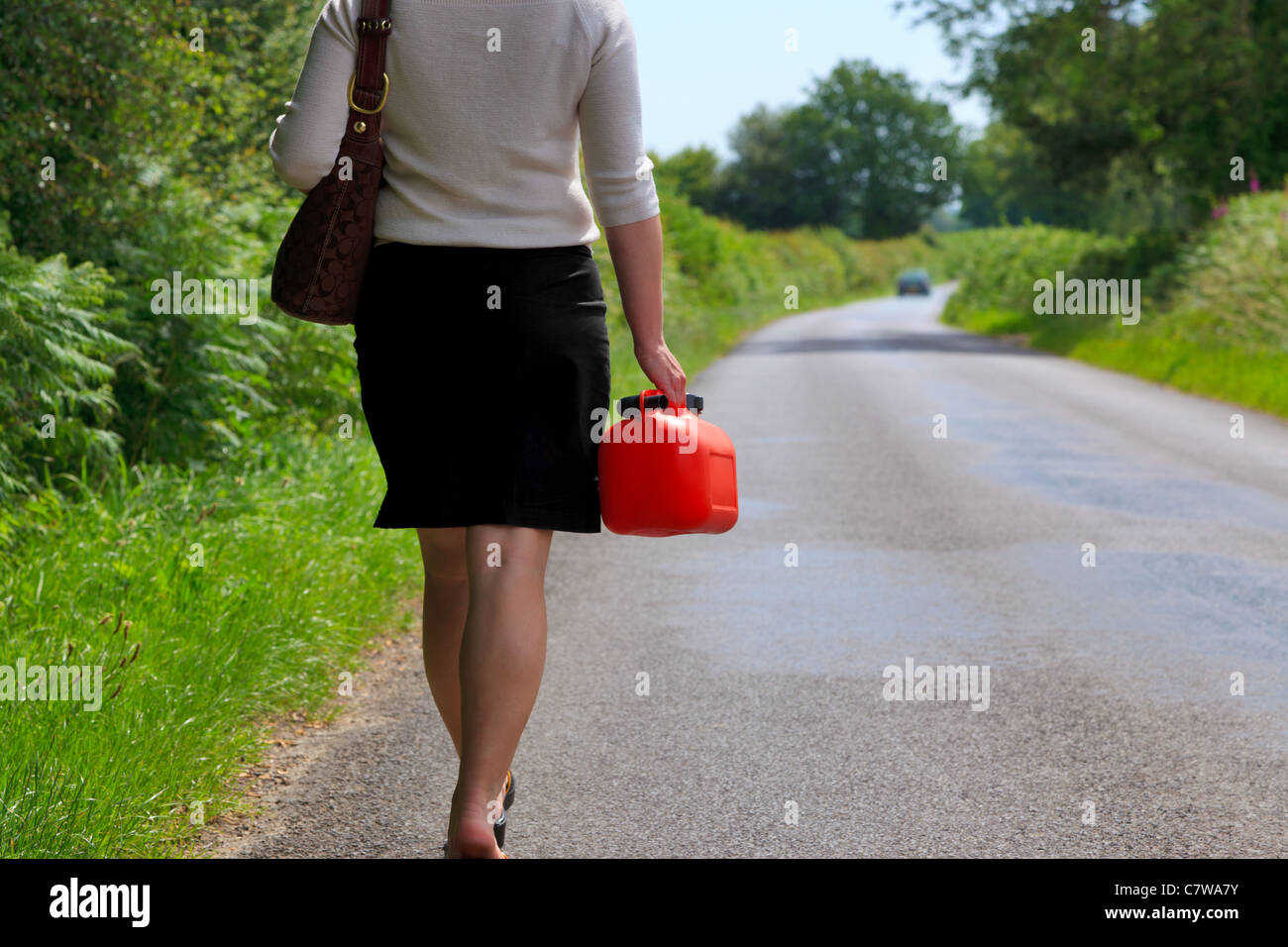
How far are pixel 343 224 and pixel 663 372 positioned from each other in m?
0.72

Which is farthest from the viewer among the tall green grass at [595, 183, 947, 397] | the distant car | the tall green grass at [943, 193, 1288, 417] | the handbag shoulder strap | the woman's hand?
the distant car

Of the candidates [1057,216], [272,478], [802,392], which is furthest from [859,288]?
[272,478]

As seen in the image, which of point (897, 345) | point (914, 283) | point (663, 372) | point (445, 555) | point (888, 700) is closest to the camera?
point (663, 372)

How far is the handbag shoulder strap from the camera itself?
9.00ft

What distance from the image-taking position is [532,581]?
294 centimetres

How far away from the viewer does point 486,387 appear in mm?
2844

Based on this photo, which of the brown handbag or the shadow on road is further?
the shadow on road

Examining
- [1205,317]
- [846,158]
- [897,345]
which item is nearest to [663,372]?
A: [1205,317]

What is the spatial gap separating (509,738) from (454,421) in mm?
655

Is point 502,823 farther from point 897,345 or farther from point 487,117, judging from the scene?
point 897,345

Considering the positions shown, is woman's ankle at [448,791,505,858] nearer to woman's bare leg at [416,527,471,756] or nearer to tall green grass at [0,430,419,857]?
woman's bare leg at [416,527,471,756]

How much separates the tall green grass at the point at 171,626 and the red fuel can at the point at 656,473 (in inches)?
51.8

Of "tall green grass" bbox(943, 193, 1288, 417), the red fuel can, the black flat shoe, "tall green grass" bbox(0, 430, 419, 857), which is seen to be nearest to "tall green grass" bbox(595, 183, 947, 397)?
"tall green grass" bbox(943, 193, 1288, 417)

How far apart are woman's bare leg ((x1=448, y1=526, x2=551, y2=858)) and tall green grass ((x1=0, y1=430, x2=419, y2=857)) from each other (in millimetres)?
832
